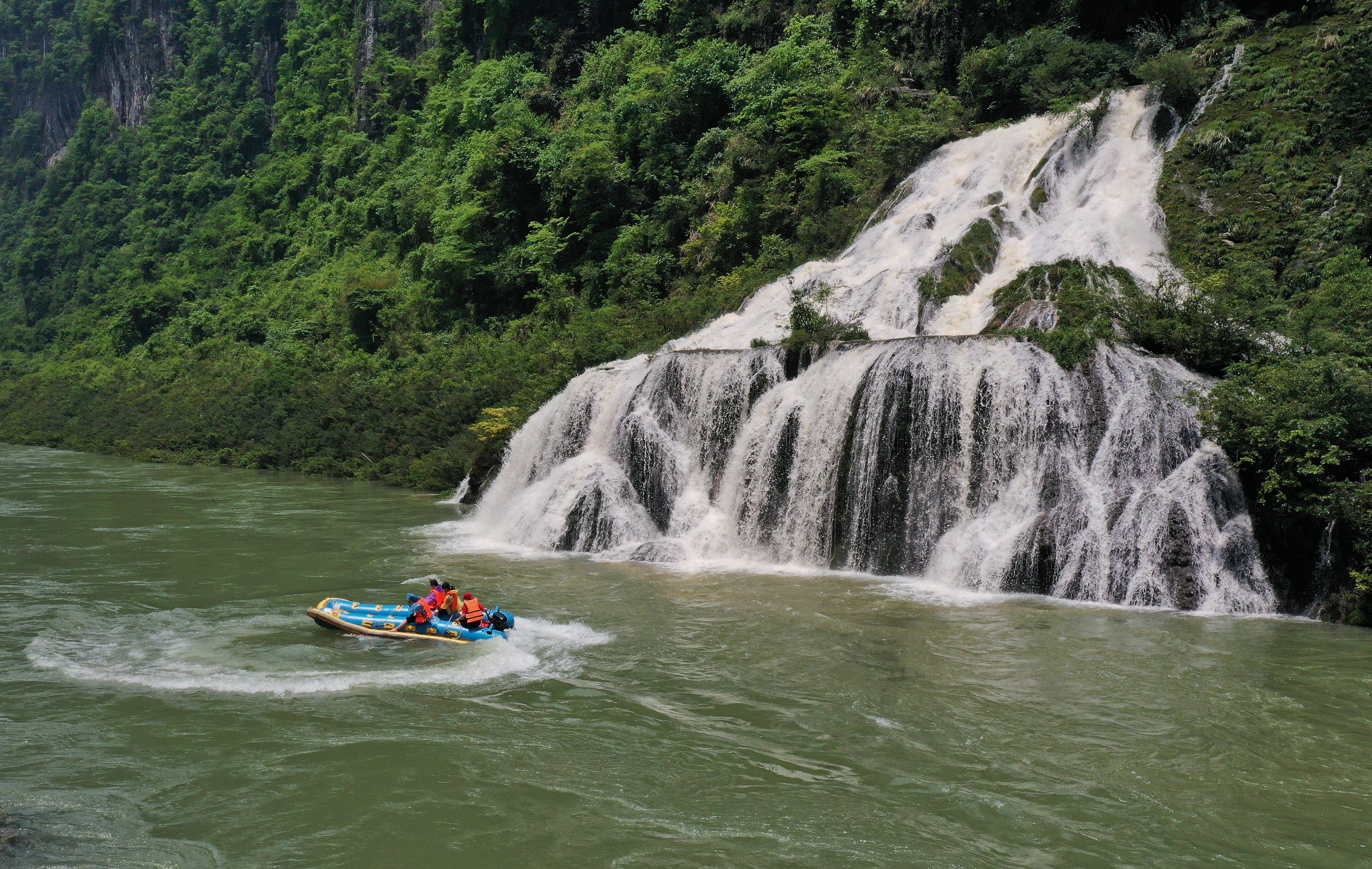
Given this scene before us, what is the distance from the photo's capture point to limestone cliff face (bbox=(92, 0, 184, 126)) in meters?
86.8

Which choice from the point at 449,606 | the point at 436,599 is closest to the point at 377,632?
the point at 436,599

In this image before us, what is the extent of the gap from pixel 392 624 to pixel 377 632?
0.64ft

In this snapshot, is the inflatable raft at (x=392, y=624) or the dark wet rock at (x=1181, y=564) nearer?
the inflatable raft at (x=392, y=624)

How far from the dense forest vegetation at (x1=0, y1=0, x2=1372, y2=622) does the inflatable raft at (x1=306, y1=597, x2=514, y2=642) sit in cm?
890

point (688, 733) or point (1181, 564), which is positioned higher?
point (1181, 564)

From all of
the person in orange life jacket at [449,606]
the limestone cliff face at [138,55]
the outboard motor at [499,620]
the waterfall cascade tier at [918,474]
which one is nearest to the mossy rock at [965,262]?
the waterfall cascade tier at [918,474]

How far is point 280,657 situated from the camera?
11406 mm

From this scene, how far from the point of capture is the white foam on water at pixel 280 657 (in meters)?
10.6

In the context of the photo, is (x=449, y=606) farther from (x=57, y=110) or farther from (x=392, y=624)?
(x=57, y=110)

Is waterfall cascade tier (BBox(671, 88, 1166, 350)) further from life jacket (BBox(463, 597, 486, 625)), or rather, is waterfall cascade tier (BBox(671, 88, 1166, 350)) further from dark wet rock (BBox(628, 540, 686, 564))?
life jacket (BBox(463, 597, 486, 625))

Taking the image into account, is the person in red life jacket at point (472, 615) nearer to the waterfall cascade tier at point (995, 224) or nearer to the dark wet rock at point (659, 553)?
the dark wet rock at point (659, 553)

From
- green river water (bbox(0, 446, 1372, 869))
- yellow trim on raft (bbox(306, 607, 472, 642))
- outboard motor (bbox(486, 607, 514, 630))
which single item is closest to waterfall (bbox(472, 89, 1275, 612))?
green river water (bbox(0, 446, 1372, 869))

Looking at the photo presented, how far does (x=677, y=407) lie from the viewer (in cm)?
1948

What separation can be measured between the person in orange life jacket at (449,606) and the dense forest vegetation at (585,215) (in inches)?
356
